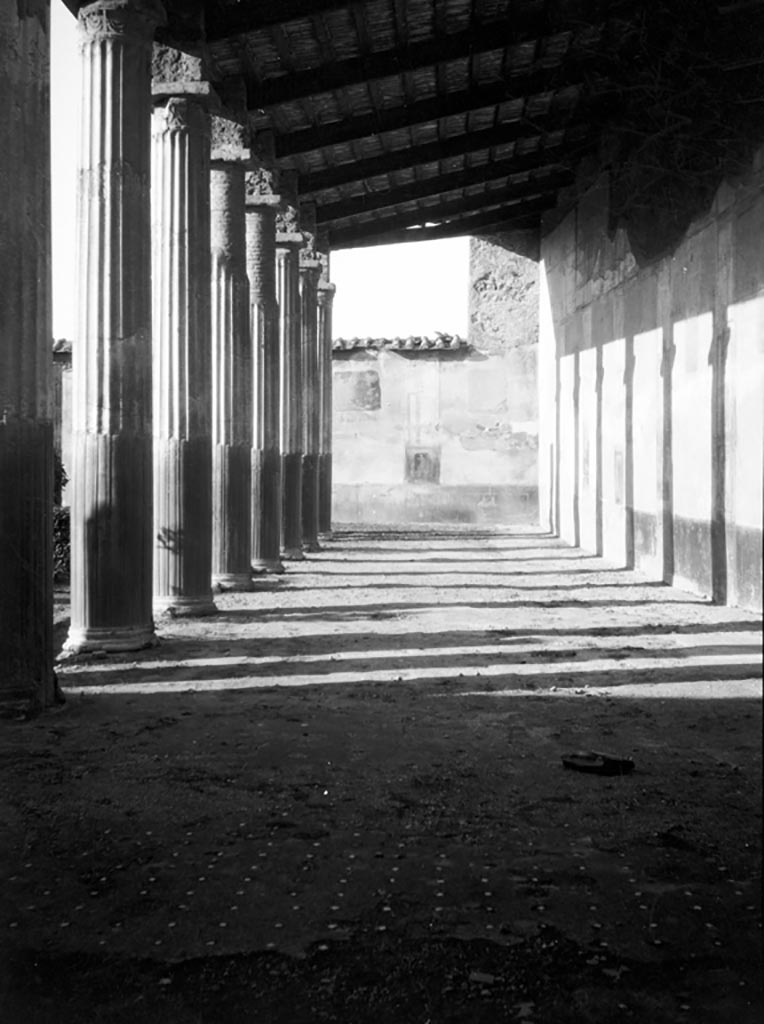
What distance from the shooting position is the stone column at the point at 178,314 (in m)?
12.0

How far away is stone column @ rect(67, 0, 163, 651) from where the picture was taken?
31.5 ft

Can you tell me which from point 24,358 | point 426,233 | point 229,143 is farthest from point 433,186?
point 24,358

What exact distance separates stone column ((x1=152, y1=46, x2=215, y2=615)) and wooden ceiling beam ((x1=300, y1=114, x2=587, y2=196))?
8056 mm

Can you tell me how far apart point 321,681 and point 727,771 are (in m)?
3.50

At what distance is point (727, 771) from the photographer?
582 centimetres

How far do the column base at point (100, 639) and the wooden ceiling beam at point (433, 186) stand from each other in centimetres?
1448

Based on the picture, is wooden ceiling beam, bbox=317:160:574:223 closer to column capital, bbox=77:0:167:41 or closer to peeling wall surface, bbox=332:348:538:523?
peeling wall surface, bbox=332:348:538:523

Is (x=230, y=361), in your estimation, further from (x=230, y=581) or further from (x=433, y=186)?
(x=433, y=186)

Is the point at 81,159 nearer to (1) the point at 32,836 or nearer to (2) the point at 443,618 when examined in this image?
(2) the point at 443,618

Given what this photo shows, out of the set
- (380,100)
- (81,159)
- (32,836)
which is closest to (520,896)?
(32,836)


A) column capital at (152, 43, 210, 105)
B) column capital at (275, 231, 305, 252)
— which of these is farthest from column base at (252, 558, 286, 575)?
column capital at (152, 43, 210, 105)

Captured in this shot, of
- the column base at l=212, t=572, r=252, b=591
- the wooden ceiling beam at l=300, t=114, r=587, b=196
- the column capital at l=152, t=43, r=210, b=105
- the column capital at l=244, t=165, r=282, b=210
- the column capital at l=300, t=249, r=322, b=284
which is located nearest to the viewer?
the column capital at l=152, t=43, r=210, b=105

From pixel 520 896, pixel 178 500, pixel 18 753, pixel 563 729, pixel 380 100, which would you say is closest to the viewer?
pixel 520 896

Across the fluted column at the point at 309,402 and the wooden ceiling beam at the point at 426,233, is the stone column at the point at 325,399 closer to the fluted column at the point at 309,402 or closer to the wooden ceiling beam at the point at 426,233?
the wooden ceiling beam at the point at 426,233
